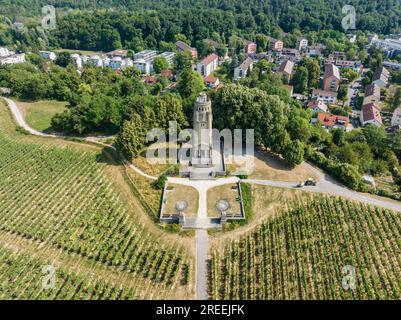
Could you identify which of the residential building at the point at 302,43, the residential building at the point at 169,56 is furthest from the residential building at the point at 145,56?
the residential building at the point at 302,43

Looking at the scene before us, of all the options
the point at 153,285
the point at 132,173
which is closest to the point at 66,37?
the point at 132,173

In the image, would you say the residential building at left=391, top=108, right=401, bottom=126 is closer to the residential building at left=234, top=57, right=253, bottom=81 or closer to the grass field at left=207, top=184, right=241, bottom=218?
the residential building at left=234, top=57, right=253, bottom=81

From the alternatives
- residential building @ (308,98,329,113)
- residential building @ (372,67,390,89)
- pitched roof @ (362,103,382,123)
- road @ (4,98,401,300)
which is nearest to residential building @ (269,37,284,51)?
residential building @ (372,67,390,89)

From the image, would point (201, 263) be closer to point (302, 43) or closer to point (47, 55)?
point (47, 55)

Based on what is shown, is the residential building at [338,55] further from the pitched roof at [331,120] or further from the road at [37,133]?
the road at [37,133]

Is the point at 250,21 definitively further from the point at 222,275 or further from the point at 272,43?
the point at 222,275

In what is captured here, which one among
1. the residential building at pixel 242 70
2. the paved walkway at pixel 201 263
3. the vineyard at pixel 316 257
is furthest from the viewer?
the residential building at pixel 242 70

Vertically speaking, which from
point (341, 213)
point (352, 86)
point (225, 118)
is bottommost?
point (352, 86)
